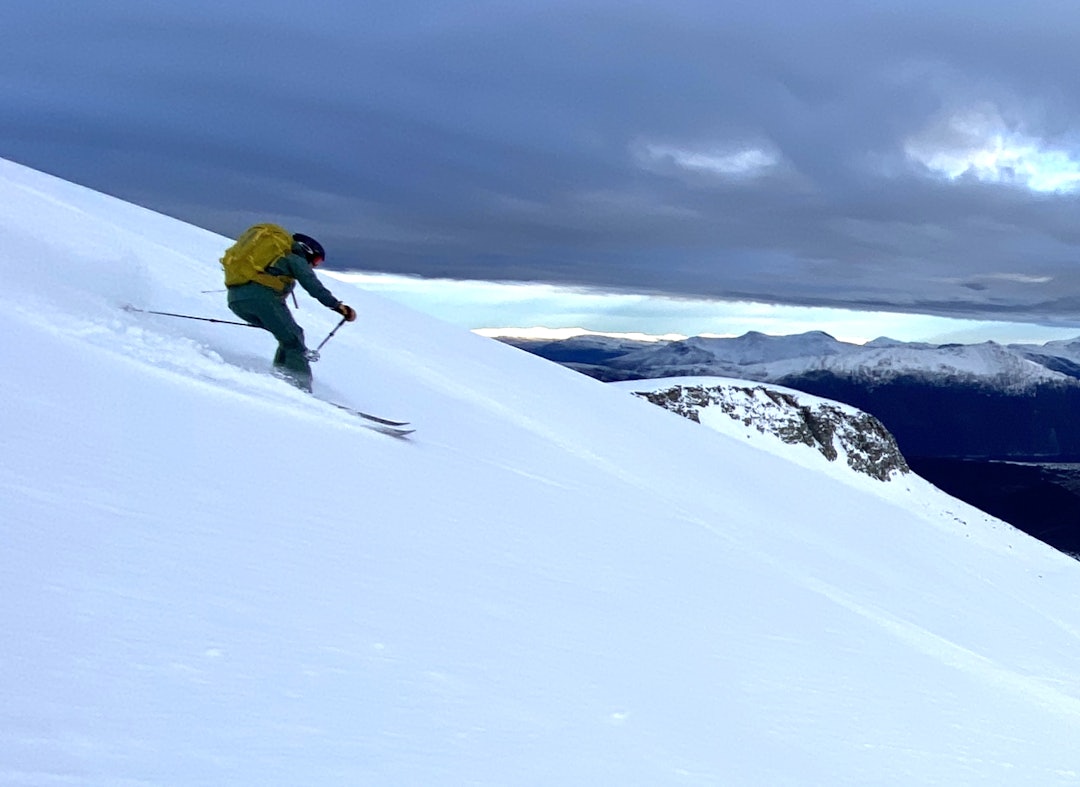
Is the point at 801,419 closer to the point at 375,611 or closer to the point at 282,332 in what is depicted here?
the point at 282,332

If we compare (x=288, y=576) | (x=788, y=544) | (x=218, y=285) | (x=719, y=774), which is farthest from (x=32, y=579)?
(x=218, y=285)

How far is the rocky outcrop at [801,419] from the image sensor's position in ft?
217

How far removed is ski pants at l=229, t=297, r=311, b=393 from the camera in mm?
10164

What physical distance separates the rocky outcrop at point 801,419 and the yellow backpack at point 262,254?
53046mm

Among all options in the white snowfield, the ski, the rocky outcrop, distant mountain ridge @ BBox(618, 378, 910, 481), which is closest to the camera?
the white snowfield

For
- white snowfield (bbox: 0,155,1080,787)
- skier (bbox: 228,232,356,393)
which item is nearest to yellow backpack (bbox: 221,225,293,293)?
skier (bbox: 228,232,356,393)

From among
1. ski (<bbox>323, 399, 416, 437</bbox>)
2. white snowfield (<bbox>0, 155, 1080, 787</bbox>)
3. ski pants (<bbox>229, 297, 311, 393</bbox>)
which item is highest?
ski pants (<bbox>229, 297, 311, 393</bbox>)

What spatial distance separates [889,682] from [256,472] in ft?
14.7

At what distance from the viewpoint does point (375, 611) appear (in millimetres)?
4316

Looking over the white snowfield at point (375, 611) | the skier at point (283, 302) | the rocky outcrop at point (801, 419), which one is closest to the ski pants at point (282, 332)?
the skier at point (283, 302)

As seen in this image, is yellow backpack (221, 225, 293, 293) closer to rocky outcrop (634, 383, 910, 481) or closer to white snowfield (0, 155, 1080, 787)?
white snowfield (0, 155, 1080, 787)

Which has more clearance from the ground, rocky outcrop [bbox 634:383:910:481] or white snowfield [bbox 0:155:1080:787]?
rocky outcrop [bbox 634:383:910:481]

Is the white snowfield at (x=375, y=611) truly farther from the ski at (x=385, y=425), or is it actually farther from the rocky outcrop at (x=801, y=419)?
the rocky outcrop at (x=801, y=419)

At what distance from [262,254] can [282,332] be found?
2.87 feet
